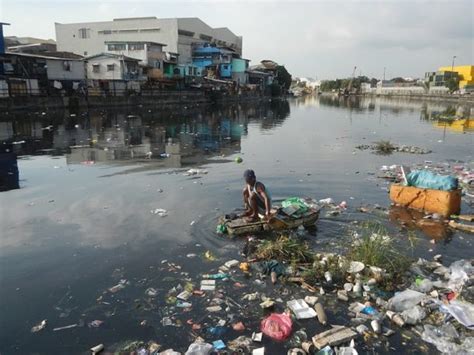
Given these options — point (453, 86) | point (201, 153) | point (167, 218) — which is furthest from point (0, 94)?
point (453, 86)

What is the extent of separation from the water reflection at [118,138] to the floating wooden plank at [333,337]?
1072 centimetres

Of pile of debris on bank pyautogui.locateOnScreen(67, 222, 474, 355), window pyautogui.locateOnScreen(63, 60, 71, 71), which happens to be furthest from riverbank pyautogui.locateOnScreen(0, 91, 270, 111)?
pile of debris on bank pyautogui.locateOnScreen(67, 222, 474, 355)

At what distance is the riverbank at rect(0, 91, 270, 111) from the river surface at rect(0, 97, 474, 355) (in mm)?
11930

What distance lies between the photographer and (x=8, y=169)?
45.0 feet

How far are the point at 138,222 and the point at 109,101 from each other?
3361cm

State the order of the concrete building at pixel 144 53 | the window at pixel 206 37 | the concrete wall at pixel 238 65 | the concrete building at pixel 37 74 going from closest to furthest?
the concrete building at pixel 37 74, the concrete building at pixel 144 53, the window at pixel 206 37, the concrete wall at pixel 238 65

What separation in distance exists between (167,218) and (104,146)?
11.2 metres

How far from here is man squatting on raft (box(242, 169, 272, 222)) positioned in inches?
312

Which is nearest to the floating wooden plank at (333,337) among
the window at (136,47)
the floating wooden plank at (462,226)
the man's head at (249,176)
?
the man's head at (249,176)

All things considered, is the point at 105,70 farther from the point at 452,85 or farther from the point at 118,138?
the point at 452,85

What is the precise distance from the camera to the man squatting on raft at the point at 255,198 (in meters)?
7.93

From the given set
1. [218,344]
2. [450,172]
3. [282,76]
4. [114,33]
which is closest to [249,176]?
[218,344]

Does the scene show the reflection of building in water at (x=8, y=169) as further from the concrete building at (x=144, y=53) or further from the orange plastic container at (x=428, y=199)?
the concrete building at (x=144, y=53)

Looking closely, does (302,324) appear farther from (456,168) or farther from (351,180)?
(456,168)
